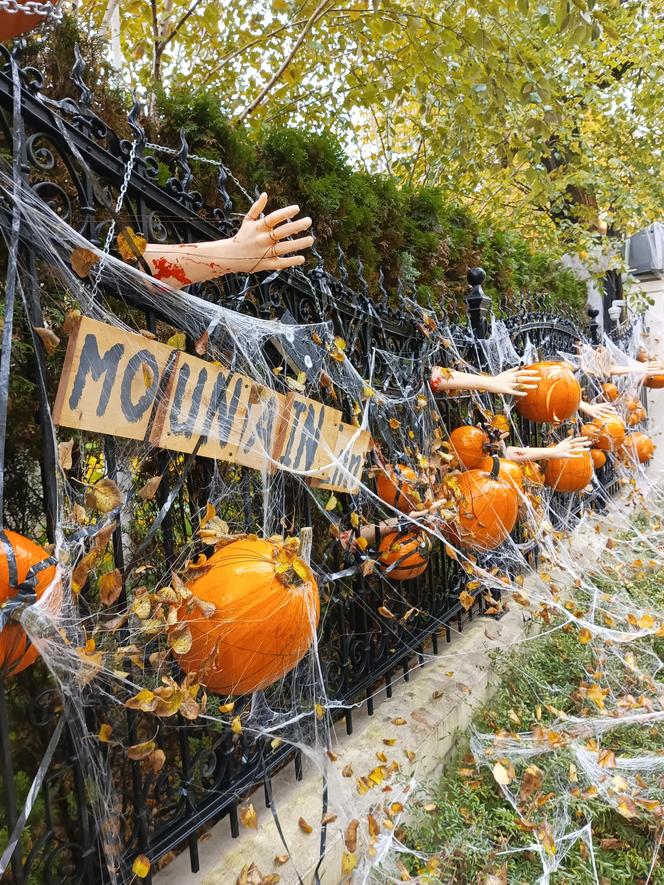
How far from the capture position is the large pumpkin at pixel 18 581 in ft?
4.05

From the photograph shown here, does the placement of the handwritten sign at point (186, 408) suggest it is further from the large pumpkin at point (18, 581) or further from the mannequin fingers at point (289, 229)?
the mannequin fingers at point (289, 229)

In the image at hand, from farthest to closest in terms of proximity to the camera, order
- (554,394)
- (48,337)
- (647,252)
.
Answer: (647,252) → (554,394) → (48,337)

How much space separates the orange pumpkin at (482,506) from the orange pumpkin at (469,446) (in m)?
0.17

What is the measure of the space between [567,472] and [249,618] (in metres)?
3.96

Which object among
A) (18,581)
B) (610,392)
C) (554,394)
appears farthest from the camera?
(610,392)

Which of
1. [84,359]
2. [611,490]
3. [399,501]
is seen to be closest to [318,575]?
[399,501]

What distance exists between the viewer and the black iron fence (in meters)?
1.54

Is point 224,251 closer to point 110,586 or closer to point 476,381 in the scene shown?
point 110,586

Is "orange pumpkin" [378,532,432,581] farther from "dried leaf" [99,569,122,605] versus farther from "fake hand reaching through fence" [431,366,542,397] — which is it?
"dried leaf" [99,569,122,605]

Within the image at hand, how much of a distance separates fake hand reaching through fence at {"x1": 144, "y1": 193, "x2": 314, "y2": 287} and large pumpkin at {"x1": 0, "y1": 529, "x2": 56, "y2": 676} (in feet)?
2.89

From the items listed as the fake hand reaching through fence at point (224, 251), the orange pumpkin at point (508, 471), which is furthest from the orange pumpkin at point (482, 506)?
the fake hand reaching through fence at point (224, 251)

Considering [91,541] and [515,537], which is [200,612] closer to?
[91,541]

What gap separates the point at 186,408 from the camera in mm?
1765

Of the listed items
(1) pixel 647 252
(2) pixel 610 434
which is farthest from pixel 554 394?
(1) pixel 647 252
